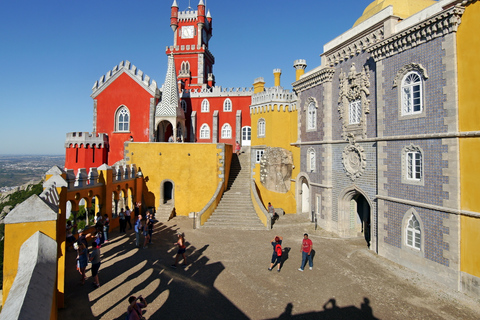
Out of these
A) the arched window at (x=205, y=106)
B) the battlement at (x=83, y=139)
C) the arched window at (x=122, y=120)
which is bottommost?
the battlement at (x=83, y=139)

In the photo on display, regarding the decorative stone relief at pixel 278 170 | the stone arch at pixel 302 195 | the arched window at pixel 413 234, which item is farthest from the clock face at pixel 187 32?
the arched window at pixel 413 234

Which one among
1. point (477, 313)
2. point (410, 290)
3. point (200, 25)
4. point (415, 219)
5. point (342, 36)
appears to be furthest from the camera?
point (200, 25)

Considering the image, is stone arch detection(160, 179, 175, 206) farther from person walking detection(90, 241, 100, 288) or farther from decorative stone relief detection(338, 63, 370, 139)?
decorative stone relief detection(338, 63, 370, 139)

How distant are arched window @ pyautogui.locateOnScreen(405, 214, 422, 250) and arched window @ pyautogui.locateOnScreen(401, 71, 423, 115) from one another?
13.7 feet

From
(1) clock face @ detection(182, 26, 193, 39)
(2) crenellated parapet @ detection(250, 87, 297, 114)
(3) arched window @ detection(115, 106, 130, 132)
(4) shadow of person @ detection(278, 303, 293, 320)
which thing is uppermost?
(1) clock face @ detection(182, 26, 193, 39)

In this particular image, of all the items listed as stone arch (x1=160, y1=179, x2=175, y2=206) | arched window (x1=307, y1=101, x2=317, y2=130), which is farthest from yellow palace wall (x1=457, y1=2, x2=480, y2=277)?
stone arch (x1=160, y1=179, x2=175, y2=206)

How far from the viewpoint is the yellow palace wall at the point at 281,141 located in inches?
853

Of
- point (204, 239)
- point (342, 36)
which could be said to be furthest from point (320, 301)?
point (342, 36)

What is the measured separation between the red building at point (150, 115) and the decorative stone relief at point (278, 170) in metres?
7.27

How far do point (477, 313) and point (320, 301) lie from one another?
4.35m

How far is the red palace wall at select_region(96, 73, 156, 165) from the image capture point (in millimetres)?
23703

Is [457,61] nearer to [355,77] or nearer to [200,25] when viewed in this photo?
[355,77]

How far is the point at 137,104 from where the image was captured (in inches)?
→ 937

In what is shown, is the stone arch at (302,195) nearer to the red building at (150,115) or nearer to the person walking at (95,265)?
the red building at (150,115)
